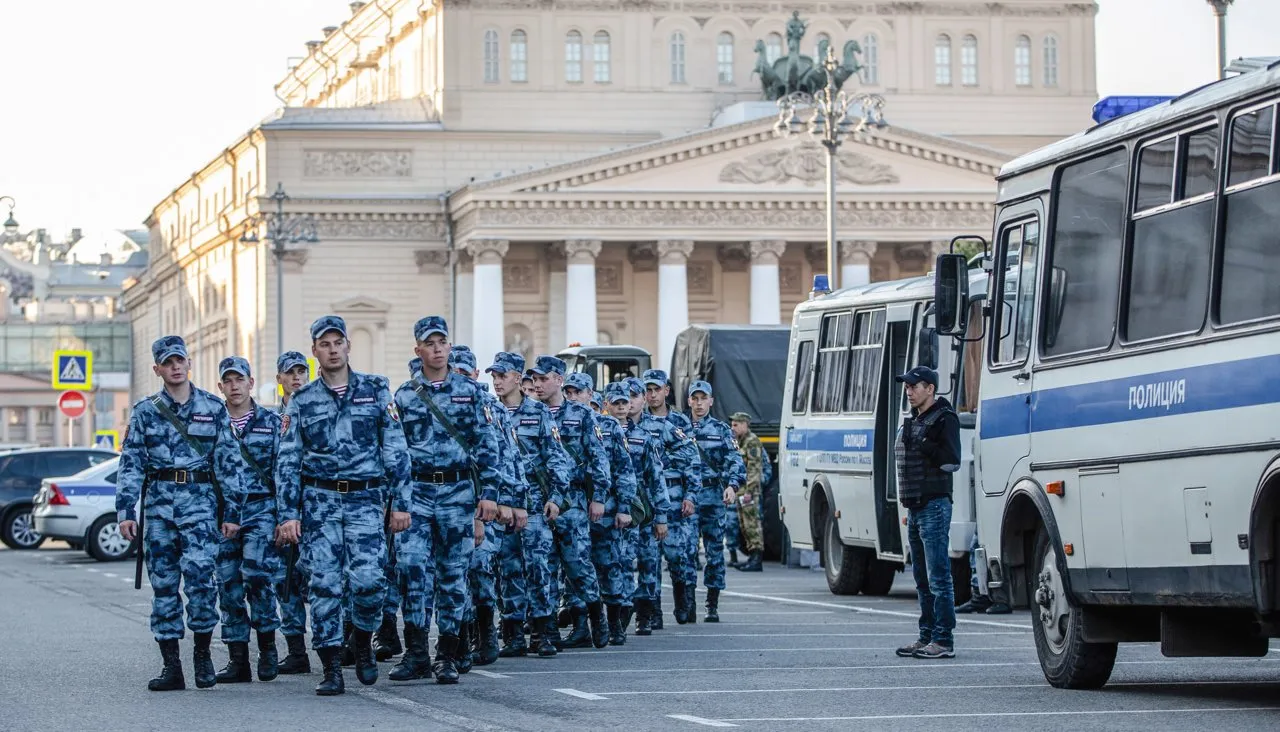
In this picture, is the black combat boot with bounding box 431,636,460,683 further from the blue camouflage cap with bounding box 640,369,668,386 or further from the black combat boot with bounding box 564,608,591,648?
the blue camouflage cap with bounding box 640,369,668,386

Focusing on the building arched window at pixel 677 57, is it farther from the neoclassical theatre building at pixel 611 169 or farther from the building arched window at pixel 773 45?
the building arched window at pixel 773 45

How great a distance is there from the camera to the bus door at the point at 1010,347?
13758 millimetres

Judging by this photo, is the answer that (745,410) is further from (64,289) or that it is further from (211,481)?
(64,289)

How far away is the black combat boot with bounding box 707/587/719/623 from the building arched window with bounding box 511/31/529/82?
64.3 meters

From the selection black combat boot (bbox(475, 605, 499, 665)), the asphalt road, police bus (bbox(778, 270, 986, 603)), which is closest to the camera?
the asphalt road

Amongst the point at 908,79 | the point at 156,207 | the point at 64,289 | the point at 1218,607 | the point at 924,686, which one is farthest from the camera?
the point at 64,289

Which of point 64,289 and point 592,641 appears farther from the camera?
point 64,289

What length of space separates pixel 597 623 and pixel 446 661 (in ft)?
9.66

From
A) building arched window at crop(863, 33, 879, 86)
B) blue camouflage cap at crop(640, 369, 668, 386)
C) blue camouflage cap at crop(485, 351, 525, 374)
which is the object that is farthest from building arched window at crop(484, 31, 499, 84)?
blue camouflage cap at crop(485, 351, 525, 374)

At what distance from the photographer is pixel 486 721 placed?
11961 millimetres

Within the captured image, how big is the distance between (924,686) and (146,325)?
10265 cm

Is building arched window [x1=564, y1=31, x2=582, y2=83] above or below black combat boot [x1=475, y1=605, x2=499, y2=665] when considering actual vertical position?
above

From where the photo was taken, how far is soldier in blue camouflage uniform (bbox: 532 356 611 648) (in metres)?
16.6

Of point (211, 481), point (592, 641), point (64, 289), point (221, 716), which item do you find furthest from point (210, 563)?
point (64, 289)
